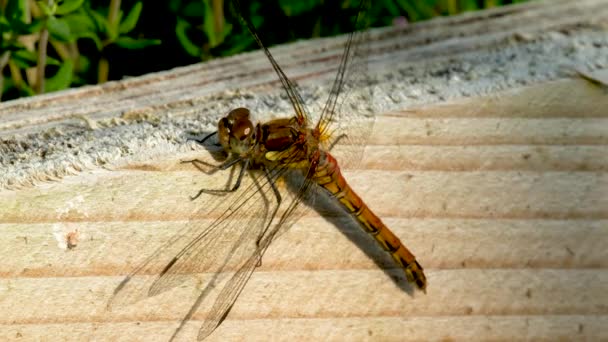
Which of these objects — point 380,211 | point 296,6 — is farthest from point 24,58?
point 380,211

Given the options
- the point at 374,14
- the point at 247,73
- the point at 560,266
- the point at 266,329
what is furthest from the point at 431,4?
the point at 266,329

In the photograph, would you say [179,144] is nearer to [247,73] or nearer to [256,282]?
[256,282]

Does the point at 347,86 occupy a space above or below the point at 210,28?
above

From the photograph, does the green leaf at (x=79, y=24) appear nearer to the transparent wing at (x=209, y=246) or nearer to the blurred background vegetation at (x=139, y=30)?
the blurred background vegetation at (x=139, y=30)

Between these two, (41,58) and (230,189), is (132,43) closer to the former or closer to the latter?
(41,58)

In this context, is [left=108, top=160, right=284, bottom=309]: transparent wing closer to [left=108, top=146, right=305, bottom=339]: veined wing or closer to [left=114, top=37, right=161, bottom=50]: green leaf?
[left=108, top=146, right=305, bottom=339]: veined wing

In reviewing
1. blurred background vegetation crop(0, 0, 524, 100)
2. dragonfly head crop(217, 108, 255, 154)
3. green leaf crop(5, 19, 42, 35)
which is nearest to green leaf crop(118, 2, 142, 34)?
blurred background vegetation crop(0, 0, 524, 100)
